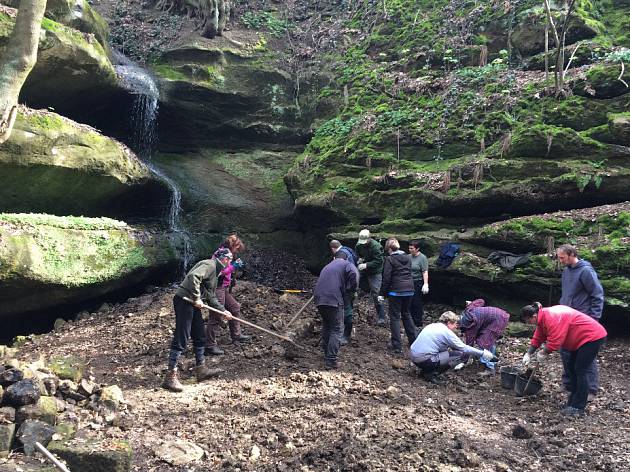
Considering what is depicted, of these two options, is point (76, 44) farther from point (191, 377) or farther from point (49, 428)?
point (49, 428)

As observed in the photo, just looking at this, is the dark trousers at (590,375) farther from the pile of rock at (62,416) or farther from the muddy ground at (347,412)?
the pile of rock at (62,416)

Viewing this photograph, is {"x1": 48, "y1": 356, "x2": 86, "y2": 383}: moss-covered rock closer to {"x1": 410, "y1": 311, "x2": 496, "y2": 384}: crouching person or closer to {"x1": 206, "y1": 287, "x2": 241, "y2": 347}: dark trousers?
{"x1": 206, "y1": 287, "x2": 241, "y2": 347}: dark trousers

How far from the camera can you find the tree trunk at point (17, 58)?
27.0ft

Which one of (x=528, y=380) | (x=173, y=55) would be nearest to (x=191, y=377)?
(x=528, y=380)

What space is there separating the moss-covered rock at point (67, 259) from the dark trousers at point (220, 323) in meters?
3.48

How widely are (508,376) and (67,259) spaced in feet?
27.4

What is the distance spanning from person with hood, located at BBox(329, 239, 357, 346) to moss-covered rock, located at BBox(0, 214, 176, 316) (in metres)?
5.18

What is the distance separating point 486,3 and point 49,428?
15645 millimetres

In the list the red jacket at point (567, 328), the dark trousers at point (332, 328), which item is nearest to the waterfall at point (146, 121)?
the dark trousers at point (332, 328)

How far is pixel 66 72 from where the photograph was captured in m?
11.7

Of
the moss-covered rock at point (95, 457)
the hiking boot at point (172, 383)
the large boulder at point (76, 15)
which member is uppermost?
the large boulder at point (76, 15)

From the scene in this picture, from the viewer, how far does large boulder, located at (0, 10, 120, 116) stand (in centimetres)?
1093

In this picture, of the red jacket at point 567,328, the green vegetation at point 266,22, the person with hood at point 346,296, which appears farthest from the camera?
the green vegetation at point 266,22

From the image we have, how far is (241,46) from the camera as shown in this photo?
1648 cm
